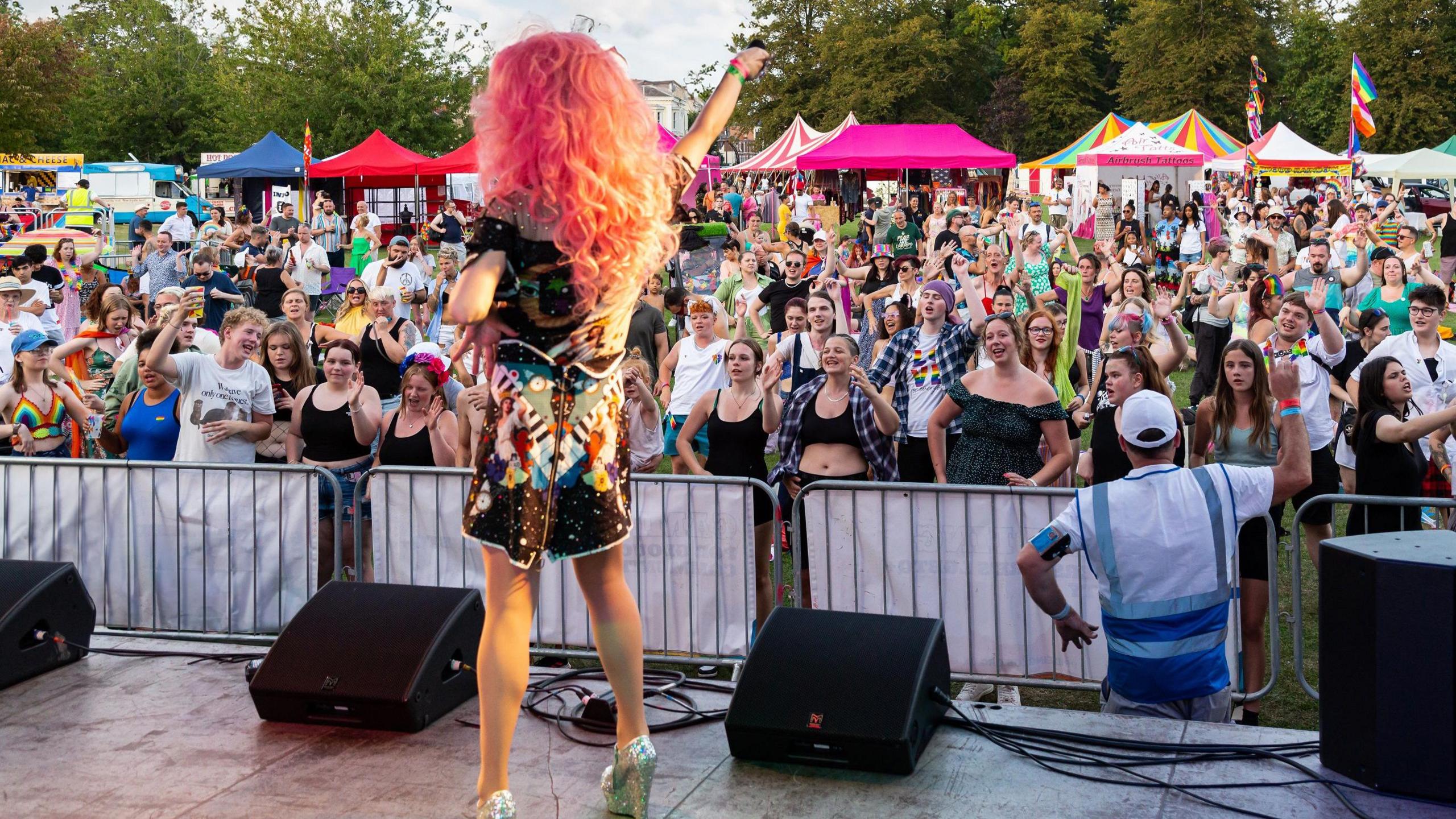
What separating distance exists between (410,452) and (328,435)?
52 centimetres

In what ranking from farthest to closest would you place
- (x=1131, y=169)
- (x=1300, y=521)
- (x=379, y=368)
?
(x=1131, y=169)
(x=379, y=368)
(x=1300, y=521)

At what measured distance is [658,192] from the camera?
364 centimetres

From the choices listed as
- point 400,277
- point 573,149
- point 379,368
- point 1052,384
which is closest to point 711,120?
point 573,149

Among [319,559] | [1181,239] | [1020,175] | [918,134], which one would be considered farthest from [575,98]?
[1020,175]

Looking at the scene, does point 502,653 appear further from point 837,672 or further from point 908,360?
point 908,360

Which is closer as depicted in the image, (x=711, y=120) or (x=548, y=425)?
(x=548, y=425)

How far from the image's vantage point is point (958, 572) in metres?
5.63

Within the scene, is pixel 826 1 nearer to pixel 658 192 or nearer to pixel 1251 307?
pixel 1251 307

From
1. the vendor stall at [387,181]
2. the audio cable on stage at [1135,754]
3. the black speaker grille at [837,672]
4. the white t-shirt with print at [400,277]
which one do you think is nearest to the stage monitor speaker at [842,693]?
the black speaker grille at [837,672]

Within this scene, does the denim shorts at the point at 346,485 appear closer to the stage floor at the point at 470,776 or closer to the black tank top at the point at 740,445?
the black tank top at the point at 740,445

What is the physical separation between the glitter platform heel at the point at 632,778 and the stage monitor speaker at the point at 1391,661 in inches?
81.3

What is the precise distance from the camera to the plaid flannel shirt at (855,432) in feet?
23.0

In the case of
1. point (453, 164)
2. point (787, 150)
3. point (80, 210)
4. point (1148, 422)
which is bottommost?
point (1148, 422)

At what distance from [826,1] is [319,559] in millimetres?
67441
